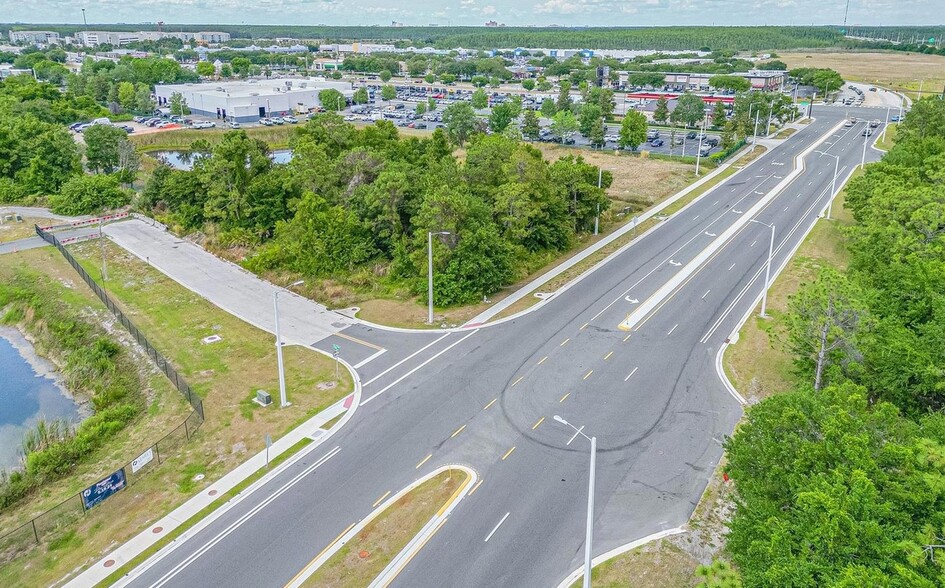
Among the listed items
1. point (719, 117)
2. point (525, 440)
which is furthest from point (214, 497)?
point (719, 117)

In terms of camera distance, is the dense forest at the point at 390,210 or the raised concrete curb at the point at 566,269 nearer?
the raised concrete curb at the point at 566,269

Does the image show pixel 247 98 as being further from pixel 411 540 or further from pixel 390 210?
pixel 411 540

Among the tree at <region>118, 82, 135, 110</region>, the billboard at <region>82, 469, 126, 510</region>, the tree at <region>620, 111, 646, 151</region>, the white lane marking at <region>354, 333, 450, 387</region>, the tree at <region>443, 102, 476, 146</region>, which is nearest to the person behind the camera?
the billboard at <region>82, 469, 126, 510</region>

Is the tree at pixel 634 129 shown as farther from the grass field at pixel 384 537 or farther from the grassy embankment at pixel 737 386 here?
the grass field at pixel 384 537

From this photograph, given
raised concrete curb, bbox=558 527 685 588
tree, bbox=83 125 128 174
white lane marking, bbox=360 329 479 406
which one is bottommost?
raised concrete curb, bbox=558 527 685 588

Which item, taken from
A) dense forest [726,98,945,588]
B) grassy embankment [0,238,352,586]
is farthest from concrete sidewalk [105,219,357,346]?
dense forest [726,98,945,588]

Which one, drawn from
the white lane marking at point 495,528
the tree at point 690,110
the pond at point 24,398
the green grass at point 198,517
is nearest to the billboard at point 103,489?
the green grass at point 198,517

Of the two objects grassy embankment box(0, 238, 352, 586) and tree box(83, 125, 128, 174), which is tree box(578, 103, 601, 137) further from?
grassy embankment box(0, 238, 352, 586)
